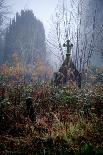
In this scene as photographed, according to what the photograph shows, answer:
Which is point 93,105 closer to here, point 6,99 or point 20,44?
point 6,99

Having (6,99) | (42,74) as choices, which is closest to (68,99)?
(6,99)

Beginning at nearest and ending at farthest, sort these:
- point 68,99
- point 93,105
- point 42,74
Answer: point 93,105
point 68,99
point 42,74

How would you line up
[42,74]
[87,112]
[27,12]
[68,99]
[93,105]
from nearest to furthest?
[87,112]
[93,105]
[68,99]
[42,74]
[27,12]

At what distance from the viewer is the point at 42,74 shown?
4659 cm

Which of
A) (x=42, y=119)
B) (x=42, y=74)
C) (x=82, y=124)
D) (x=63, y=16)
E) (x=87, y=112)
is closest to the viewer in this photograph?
(x=82, y=124)

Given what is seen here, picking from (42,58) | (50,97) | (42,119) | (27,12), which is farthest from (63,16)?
(27,12)

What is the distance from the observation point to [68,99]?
11.2m

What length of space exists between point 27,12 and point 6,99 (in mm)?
49086

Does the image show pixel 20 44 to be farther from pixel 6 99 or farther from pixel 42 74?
pixel 6 99

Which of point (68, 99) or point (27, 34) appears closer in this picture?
point (68, 99)

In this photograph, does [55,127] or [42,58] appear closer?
[55,127]

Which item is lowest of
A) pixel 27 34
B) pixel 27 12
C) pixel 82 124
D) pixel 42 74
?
pixel 42 74

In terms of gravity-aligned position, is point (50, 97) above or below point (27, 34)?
below

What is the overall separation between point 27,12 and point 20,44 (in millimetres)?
9011
